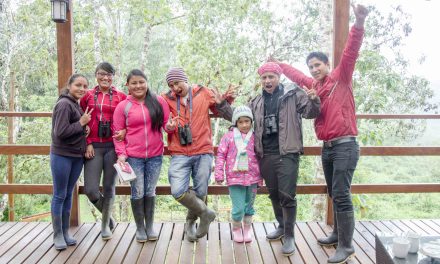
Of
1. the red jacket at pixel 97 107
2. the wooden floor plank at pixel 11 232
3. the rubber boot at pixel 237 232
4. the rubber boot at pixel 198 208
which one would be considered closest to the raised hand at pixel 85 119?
the red jacket at pixel 97 107

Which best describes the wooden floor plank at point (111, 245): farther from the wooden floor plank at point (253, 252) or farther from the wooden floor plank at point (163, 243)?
the wooden floor plank at point (253, 252)

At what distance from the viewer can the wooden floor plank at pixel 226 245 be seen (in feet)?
9.29

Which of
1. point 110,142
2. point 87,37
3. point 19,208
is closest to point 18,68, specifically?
point 87,37

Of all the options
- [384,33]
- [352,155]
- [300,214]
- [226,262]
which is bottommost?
[300,214]

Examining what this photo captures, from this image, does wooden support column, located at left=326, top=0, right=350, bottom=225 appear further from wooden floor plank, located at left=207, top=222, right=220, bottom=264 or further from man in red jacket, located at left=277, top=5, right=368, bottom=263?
wooden floor plank, located at left=207, top=222, right=220, bottom=264

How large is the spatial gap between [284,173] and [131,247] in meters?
1.36

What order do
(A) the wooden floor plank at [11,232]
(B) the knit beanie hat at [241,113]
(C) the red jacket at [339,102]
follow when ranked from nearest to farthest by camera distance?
(C) the red jacket at [339,102] → (B) the knit beanie hat at [241,113] → (A) the wooden floor plank at [11,232]

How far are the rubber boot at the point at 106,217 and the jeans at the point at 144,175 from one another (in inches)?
9.8

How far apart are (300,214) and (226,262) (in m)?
8.45

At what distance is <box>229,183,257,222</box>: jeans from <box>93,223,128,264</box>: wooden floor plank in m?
1.00

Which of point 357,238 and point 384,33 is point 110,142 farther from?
point 384,33

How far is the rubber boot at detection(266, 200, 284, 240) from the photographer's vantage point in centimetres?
313

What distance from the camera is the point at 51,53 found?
30.3 ft

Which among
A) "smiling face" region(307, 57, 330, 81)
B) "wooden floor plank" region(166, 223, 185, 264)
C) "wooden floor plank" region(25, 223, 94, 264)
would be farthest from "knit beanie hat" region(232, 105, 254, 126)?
"wooden floor plank" region(25, 223, 94, 264)
